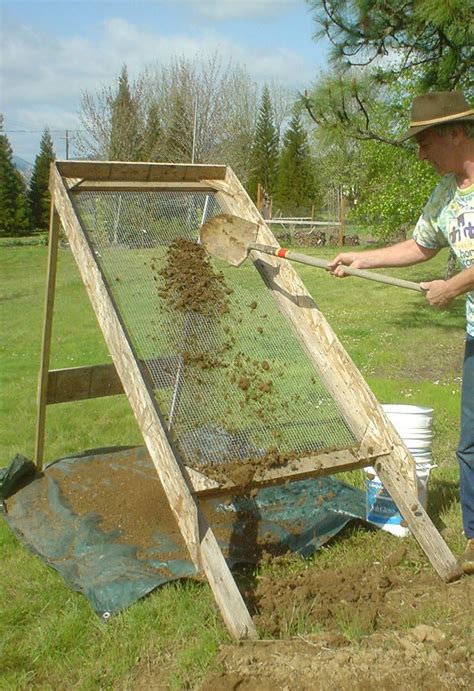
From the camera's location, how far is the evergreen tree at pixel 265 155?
115 ft

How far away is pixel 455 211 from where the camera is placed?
3348 mm

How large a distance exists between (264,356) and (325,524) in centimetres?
90

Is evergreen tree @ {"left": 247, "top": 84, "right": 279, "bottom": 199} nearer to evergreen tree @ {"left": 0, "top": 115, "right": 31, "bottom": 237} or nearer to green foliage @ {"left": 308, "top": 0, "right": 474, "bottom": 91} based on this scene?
evergreen tree @ {"left": 0, "top": 115, "right": 31, "bottom": 237}

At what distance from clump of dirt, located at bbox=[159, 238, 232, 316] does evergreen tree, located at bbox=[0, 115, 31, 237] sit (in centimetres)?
2668

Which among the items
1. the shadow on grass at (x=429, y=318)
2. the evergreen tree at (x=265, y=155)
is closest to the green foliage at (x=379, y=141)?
the shadow on grass at (x=429, y=318)

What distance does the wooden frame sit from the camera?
2962mm

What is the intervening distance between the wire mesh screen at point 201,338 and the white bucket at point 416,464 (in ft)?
1.36

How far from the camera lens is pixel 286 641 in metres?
2.70

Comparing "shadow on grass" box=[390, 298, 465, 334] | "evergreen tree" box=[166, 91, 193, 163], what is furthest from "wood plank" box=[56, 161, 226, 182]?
"evergreen tree" box=[166, 91, 193, 163]

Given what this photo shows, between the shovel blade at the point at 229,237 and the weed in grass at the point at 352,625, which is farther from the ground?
the shovel blade at the point at 229,237

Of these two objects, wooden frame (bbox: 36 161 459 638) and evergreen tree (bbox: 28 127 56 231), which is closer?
wooden frame (bbox: 36 161 459 638)

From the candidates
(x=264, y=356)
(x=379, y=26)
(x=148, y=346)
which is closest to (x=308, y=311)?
(x=264, y=356)

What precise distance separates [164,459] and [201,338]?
2.96 ft

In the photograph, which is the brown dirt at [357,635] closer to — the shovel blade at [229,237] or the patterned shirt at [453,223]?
the patterned shirt at [453,223]
